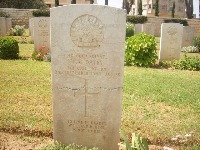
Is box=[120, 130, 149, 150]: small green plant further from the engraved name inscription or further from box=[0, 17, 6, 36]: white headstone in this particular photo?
box=[0, 17, 6, 36]: white headstone

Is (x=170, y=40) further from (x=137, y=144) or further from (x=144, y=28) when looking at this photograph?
(x=144, y=28)

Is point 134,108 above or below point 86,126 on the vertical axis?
below

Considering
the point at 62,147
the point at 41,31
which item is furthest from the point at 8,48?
the point at 62,147

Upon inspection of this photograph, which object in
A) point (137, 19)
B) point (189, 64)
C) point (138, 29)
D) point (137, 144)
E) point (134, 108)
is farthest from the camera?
point (137, 19)

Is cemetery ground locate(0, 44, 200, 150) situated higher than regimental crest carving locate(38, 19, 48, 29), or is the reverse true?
regimental crest carving locate(38, 19, 48, 29)

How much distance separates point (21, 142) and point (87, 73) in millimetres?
1649

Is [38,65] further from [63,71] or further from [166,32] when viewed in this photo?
[63,71]

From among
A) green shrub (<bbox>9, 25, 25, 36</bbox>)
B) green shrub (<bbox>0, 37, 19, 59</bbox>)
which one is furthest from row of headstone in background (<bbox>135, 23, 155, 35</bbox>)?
green shrub (<bbox>0, 37, 19, 59</bbox>)

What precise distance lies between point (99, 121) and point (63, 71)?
0.87 meters

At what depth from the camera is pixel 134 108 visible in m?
5.95

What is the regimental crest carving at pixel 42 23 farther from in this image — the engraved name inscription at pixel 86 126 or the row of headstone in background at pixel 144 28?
the row of headstone in background at pixel 144 28

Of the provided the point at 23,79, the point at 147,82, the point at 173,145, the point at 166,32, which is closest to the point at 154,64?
the point at 166,32

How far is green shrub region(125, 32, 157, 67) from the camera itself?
10.9 meters

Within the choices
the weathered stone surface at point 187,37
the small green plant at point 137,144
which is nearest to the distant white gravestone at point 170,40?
the weathered stone surface at point 187,37
